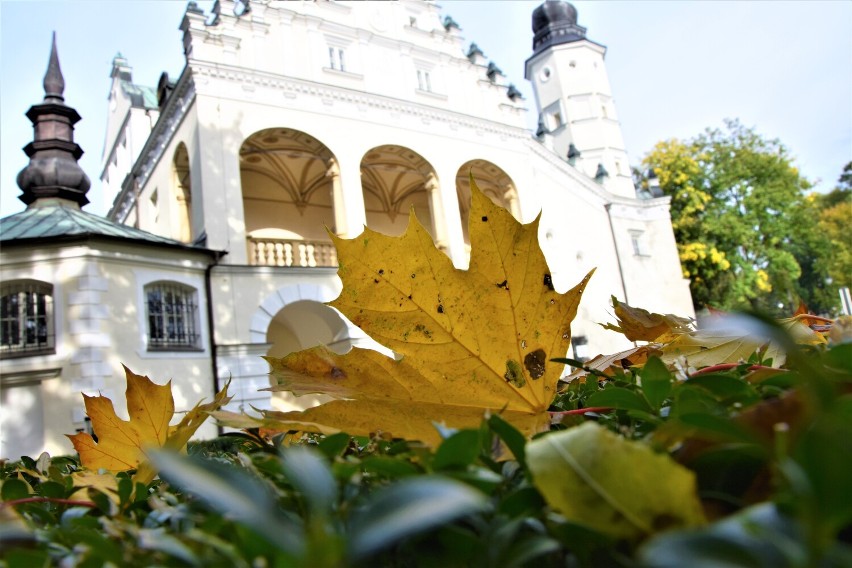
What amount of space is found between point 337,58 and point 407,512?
1214 centimetres

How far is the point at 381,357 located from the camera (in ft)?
1.61

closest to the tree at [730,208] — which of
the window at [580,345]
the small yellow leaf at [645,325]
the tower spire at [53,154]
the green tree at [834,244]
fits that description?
the green tree at [834,244]

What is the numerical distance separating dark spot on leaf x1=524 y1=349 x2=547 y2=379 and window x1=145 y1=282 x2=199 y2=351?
8.31m

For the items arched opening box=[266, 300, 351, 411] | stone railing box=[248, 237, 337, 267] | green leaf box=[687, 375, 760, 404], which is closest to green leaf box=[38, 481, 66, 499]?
green leaf box=[687, 375, 760, 404]

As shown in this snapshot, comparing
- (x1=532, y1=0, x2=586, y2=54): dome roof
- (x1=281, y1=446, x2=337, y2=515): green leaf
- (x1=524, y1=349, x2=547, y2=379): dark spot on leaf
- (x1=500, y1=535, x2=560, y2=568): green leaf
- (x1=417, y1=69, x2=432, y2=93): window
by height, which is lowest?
(x1=500, y1=535, x2=560, y2=568): green leaf

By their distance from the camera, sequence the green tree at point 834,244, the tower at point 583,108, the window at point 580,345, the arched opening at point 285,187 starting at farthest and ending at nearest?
the green tree at point 834,244, the tower at point 583,108, the window at point 580,345, the arched opening at point 285,187

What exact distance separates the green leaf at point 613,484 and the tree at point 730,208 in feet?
73.5

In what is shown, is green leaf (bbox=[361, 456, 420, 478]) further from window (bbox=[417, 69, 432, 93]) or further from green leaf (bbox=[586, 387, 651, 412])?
window (bbox=[417, 69, 432, 93])

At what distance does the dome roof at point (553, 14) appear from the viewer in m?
21.0

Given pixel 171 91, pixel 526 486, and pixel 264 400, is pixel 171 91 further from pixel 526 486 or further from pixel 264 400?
pixel 526 486

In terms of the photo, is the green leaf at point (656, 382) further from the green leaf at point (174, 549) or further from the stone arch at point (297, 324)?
the stone arch at point (297, 324)

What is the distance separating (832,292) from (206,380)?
30531 millimetres

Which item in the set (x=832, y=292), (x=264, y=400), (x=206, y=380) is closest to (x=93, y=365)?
(x=206, y=380)

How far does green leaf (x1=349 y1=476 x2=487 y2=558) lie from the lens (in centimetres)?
18
